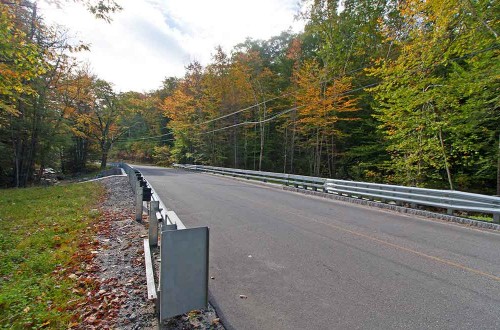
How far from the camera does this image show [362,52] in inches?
777

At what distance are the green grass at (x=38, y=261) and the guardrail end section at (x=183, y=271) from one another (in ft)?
3.64

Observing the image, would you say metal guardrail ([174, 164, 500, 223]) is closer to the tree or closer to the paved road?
the paved road

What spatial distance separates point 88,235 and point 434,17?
1420 cm

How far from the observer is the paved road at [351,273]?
9.67 feet

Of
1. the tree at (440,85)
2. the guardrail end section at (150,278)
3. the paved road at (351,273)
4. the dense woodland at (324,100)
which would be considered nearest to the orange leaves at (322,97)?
the dense woodland at (324,100)

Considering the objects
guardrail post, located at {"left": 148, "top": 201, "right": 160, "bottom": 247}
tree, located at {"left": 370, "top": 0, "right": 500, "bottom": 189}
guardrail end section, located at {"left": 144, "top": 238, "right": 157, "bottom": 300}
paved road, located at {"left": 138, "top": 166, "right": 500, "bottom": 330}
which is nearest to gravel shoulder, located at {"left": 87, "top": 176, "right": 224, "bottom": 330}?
guardrail end section, located at {"left": 144, "top": 238, "right": 157, "bottom": 300}

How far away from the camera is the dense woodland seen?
9984mm

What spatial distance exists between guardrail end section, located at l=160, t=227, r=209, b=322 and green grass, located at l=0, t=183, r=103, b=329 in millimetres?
1109

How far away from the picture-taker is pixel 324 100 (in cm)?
1961

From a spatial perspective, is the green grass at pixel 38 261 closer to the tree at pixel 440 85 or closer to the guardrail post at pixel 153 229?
the guardrail post at pixel 153 229

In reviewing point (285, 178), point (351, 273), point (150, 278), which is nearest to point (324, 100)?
point (285, 178)

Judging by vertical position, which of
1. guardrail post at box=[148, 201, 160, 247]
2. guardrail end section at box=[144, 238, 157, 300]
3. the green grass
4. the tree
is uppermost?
the tree

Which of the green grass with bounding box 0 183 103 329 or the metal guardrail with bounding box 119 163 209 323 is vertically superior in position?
the metal guardrail with bounding box 119 163 209 323

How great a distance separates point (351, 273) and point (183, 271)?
8.52 feet
